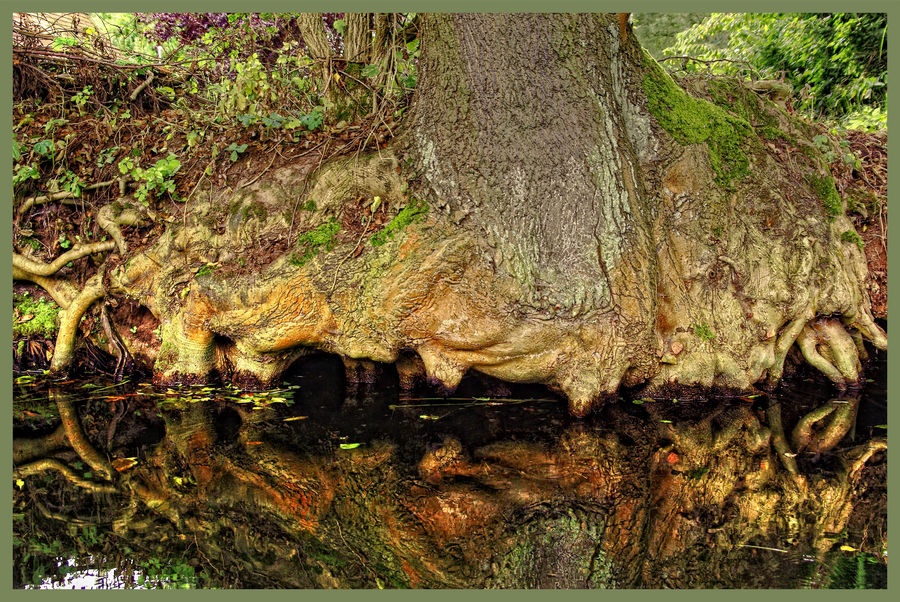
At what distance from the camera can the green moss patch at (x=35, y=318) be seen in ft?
22.5

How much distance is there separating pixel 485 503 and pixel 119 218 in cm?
506

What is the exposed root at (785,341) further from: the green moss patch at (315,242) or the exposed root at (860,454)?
the green moss patch at (315,242)

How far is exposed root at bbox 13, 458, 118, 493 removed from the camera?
4.10m

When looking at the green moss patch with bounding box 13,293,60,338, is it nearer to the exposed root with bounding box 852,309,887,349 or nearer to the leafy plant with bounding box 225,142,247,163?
the leafy plant with bounding box 225,142,247,163

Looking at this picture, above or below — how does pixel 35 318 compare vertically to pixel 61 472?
above

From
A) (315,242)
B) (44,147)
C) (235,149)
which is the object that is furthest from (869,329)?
(44,147)

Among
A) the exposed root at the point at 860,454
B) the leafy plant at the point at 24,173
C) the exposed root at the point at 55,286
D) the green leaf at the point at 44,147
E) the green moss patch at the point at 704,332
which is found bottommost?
the exposed root at the point at 860,454

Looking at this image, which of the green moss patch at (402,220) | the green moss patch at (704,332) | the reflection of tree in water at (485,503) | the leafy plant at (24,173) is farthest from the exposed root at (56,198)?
the green moss patch at (704,332)

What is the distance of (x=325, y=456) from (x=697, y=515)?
2.47 meters

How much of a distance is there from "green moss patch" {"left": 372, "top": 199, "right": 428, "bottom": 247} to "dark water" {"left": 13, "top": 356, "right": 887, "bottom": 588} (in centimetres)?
148

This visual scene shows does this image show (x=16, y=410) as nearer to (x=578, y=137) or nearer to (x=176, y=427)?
(x=176, y=427)

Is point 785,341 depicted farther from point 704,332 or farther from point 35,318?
point 35,318

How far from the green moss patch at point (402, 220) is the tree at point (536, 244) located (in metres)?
0.02

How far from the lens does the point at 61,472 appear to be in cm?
433
